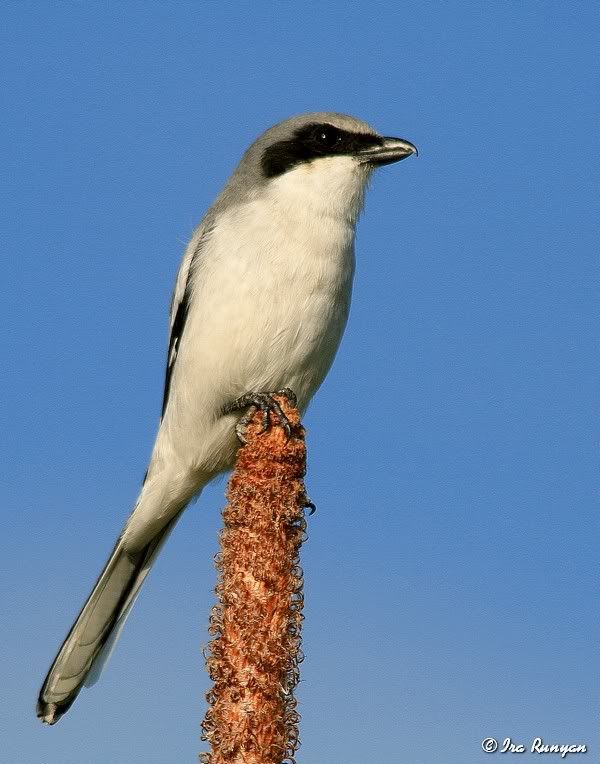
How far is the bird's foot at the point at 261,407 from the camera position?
4570mm

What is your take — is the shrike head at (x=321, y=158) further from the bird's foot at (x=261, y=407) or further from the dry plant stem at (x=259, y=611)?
the dry plant stem at (x=259, y=611)

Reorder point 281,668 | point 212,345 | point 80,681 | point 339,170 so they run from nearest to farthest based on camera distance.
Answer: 1. point 281,668
2. point 80,681
3. point 212,345
4. point 339,170

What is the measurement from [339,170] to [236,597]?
3.28 m

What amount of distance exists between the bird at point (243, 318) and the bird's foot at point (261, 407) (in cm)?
1

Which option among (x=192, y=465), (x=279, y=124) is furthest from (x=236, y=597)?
→ (x=279, y=124)

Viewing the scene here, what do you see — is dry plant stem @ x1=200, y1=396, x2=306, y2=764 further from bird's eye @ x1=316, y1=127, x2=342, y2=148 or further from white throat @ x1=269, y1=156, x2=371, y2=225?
bird's eye @ x1=316, y1=127, x2=342, y2=148

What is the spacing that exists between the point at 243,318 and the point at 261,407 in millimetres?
812

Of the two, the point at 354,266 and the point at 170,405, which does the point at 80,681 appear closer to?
the point at 170,405

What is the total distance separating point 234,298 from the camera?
5.70 metres

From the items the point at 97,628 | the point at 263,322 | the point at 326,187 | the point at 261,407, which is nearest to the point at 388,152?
the point at 326,187

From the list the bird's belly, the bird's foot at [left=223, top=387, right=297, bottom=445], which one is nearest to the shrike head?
the bird's belly

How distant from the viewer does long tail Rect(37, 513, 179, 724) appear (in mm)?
5332

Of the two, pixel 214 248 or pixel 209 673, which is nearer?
pixel 209 673

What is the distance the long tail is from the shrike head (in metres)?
2.08
